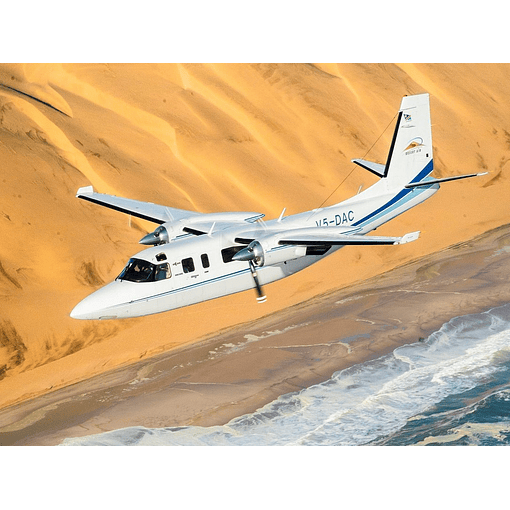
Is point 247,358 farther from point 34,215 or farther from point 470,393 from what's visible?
point 34,215

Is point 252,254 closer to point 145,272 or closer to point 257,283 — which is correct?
point 257,283

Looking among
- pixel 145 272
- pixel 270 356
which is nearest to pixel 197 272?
pixel 145 272

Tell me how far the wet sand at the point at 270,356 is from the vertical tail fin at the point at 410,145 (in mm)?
5769

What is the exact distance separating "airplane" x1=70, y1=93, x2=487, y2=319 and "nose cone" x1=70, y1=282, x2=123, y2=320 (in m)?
0.03

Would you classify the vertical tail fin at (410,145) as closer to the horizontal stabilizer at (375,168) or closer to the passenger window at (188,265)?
the horizontal stabilizer at (375,168)

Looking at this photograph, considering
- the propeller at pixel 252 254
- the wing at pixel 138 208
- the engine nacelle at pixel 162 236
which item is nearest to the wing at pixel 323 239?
the propeller at pixel 252 254

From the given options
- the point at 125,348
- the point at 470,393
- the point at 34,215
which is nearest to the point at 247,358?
the point at 125,348

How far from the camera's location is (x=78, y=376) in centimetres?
3375

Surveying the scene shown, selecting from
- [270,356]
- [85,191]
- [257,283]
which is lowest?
[270,356]

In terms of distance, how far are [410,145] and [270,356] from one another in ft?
35.3

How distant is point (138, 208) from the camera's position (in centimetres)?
3616

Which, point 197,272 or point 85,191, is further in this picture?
point 85,191

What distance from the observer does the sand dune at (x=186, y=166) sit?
1390 inches

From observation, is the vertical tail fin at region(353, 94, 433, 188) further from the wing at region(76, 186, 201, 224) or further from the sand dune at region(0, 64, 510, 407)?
the wing at region(76, 186, 201, 224)
